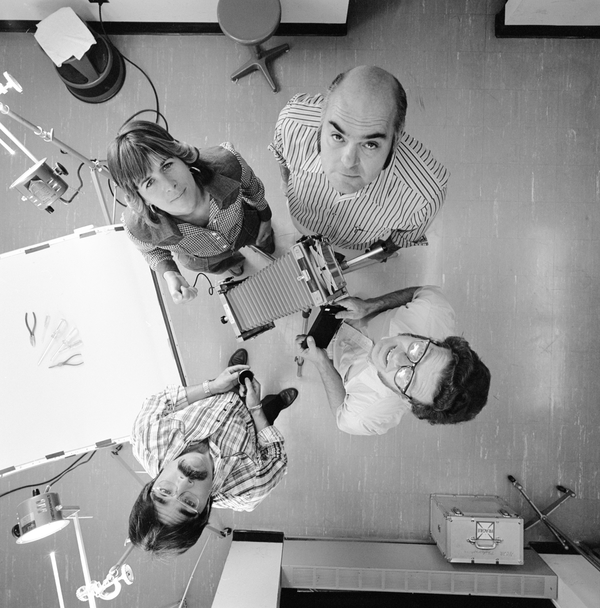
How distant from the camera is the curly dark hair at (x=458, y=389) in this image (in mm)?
1753

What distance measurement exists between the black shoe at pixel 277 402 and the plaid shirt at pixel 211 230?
943 millimetres

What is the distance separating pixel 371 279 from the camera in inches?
114

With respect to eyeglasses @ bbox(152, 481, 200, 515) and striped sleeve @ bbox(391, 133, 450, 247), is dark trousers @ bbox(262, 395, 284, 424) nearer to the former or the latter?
eyeglasses @ bbox(152, 481, 200, 515)

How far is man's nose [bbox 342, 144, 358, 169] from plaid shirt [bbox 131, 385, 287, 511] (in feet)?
4.15

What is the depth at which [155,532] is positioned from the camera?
5.68 feet

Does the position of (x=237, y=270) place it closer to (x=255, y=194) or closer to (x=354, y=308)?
(x=255, y=194)

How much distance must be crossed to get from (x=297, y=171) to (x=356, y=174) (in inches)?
19.0

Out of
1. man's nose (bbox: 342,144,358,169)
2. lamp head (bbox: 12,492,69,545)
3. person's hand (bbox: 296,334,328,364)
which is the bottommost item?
lamp head (bbox: 12,492,69,545)

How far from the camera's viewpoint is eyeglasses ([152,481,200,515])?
1764 millimetres

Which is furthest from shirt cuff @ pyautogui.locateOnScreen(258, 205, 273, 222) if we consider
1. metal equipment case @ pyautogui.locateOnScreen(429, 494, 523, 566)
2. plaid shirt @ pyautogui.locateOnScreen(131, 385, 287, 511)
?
metal equipment case @ pyautogui.locateOnScreen(429, 494, 523, 566)

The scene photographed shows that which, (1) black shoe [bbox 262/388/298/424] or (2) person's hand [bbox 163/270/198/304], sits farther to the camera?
(1) black shoe [bbox 262/388/298/424]

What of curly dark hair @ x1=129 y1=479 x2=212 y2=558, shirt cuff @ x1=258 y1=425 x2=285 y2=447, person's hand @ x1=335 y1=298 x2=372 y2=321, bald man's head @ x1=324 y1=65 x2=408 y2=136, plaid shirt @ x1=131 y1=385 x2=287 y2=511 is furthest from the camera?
shirt cuff @ x1=258 y1=425 x2=285 y2=447

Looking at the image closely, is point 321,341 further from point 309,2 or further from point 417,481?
→ point 309,2

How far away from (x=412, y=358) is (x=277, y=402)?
1177 millimetres
